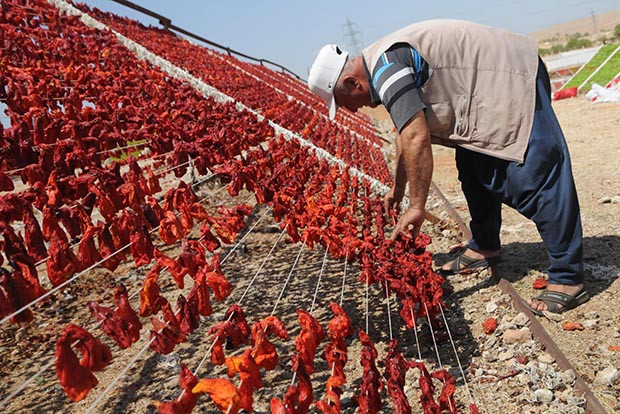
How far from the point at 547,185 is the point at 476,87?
2.57 feet

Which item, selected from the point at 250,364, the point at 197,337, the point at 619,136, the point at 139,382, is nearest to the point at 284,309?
the point at 197,337

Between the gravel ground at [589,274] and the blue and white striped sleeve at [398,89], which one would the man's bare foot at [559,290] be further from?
the blue and white striped sleeve at [398,89]

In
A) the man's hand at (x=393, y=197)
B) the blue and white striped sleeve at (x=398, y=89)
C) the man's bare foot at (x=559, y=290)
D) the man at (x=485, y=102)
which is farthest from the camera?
the man's hand at (x=393, y=197)

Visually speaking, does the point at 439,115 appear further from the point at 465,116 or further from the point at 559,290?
the point at 559,290

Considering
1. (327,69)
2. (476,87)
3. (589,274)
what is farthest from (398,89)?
(589,274)

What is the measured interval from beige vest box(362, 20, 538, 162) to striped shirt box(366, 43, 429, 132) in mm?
128

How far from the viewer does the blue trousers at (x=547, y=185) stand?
9.87ft

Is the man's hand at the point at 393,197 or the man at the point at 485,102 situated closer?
the man at the point at 485,102

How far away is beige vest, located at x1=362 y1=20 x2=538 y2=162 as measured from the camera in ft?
9.52

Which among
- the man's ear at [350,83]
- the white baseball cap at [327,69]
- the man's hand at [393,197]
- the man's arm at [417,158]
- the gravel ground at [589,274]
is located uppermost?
the white baseball cap at [327,69]

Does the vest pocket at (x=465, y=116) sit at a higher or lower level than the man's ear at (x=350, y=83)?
lower

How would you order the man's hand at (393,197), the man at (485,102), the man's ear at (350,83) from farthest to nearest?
1. the man's hand at (393,197)
2. the man's ear at (350,83)
3. the man at (485,102)

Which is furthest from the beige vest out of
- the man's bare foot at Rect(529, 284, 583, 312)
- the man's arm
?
the man's bare foot at Rect(529, 284, 583, 312)

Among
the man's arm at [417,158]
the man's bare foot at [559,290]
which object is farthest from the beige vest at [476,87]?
the man's bare foot at [559,290]
